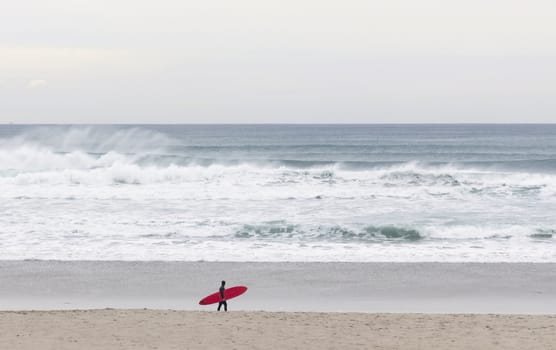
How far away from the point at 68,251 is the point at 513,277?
10.4m

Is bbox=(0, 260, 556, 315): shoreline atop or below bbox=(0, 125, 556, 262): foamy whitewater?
below

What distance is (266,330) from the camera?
10.1 metres

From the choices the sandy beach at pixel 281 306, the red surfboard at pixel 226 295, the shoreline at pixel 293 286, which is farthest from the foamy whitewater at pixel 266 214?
the red surfboard at pixel 226 295

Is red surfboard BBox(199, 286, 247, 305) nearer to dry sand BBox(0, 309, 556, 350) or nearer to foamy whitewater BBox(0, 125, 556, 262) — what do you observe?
dry sand BBox(0, 309, 556, 350)

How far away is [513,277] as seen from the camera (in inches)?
559

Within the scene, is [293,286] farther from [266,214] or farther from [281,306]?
[266,214]

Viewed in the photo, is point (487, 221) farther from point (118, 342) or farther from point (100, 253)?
point (118, 342)

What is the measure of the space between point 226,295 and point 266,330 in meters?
2.39

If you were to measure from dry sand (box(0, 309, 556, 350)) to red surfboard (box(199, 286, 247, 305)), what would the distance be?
2.46 ft

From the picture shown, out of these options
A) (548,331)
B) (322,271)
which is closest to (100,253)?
(322,271)

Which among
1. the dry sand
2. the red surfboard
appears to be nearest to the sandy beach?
the dry sand

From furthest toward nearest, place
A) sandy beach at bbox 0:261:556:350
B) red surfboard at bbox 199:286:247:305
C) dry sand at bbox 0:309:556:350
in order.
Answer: red surfboard at bbox 199:286:247:305, sandy beach at bbox 0:261:556:350, dry sand at bbox 0:309:556:350

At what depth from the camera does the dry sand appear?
368 inches

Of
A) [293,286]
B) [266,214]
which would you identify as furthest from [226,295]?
[266,214]
